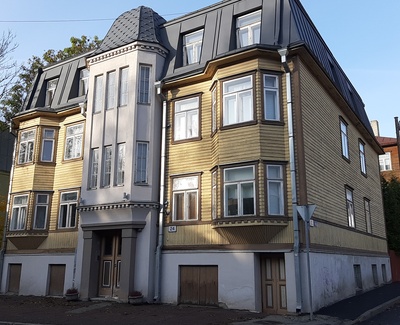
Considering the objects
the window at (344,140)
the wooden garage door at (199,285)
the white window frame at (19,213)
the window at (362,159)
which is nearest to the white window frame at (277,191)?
the wooden garage door at (199,285)

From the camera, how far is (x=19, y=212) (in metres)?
19.1

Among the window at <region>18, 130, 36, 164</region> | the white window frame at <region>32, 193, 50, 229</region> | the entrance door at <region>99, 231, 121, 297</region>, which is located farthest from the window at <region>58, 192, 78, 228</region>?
the window at <region>18, 130, 36, 164</region>

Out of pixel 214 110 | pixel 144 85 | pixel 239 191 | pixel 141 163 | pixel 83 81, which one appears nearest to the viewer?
pixel 239 191

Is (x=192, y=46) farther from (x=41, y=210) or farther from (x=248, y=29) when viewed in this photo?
(x=41, y=210)

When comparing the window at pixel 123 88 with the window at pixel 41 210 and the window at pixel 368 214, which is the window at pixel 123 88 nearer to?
the window at pixel 41 210

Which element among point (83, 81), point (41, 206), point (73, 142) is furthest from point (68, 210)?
point (83, 81)

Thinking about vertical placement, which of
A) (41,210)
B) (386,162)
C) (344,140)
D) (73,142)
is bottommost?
(41,210)

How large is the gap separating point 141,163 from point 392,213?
19.7 metres

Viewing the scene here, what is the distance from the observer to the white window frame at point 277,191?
12930 millimetres

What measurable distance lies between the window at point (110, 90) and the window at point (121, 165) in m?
1.97

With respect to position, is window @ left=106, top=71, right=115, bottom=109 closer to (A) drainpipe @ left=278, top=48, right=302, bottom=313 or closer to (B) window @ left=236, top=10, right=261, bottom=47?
(B) window @ left=236, top=10, right=261, bottom=47

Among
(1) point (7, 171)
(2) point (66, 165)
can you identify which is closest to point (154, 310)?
(2) point (66, 165)

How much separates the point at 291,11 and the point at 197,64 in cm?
402

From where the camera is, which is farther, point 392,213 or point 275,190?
point 392,213
